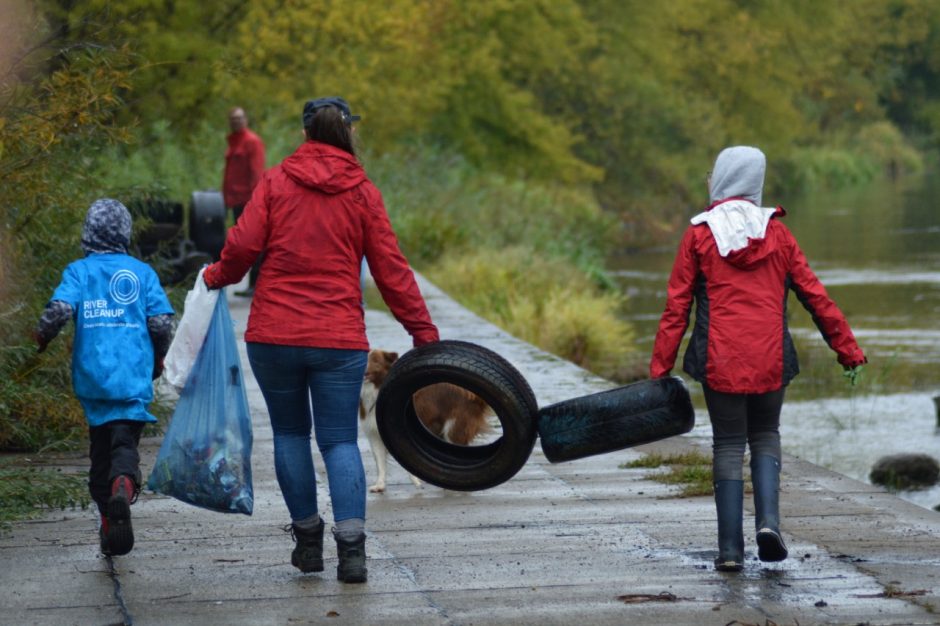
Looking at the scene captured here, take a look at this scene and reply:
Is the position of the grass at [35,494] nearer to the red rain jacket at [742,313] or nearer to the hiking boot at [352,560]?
the hiking boot at [352,560]

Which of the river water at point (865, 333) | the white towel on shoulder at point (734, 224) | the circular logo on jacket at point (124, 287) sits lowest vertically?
the river water at point (865, 333)

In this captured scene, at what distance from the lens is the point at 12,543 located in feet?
22.0

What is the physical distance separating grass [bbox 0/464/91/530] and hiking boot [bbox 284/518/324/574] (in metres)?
1.40

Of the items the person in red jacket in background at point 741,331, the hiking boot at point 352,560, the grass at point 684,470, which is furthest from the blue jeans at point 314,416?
the grass at point 684,470

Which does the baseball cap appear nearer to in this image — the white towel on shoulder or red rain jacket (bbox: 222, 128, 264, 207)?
the white towel on shoulder

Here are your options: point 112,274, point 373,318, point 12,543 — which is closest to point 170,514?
point 12,543

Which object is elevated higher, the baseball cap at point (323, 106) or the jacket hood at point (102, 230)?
the baseball cap at point (323, 106)

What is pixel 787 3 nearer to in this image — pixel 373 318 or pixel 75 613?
pixel 373 318

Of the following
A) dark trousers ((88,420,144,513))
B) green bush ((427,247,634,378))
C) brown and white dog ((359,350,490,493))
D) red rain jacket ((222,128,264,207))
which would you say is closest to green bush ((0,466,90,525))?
dark trousers ((88,420,144,513))

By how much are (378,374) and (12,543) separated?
81.9 inches

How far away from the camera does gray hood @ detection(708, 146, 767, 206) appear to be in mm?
6398

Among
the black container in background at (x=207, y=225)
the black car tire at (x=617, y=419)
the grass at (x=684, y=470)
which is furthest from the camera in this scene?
the black container in background at (x=207, y=225)

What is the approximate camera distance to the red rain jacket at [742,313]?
619cm

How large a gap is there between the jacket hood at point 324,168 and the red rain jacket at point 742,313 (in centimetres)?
124
